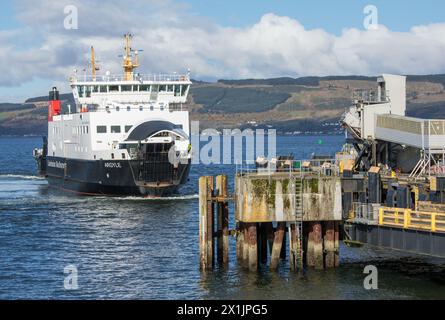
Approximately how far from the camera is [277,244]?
118ft

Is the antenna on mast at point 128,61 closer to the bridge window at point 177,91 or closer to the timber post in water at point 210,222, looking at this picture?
the bridge window at point 177,91

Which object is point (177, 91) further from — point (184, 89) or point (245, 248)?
point (245, 248)

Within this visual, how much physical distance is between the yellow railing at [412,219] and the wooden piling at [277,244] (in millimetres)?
3903

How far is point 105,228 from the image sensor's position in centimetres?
5244

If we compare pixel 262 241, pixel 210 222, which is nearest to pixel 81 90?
pixel 262 241

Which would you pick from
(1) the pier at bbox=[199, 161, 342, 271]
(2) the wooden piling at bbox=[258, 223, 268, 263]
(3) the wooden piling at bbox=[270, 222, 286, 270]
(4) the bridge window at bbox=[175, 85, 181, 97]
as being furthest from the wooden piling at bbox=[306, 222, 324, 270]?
(4) the bridge window at bbox=[175, 85, 181, 97]

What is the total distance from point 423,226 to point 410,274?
13.0 feet

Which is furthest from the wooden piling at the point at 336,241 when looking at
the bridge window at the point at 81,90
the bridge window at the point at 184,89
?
the bridge window at the point at 81,90

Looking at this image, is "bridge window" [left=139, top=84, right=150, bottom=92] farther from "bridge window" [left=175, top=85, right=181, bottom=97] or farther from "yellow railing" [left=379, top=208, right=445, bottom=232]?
"yellow railing" [left=379, top=208, right=445, bottom=232]

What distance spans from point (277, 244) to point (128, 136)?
3372 centimetres

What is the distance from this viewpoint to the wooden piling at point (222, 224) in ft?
123
